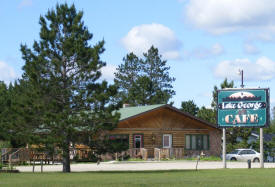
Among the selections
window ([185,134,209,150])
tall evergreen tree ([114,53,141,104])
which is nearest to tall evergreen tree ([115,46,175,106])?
tall evergreen tree ([114,53,141,104])

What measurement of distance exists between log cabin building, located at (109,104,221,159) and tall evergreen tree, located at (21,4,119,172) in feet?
57.1

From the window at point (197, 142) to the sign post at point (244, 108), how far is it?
14945 millimetres

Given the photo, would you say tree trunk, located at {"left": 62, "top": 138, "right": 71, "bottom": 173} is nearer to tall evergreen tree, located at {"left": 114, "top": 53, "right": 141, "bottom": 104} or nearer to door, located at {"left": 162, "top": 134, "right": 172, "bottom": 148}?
door, located at {"left": 162, "top": 134, "right": 172, "bottom": 148}

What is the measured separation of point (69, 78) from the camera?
102 feet

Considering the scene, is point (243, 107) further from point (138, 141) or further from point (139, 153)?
point (138, 141)

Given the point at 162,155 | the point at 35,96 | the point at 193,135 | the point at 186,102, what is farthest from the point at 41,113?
the point at 186,102

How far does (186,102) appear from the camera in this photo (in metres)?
99.8

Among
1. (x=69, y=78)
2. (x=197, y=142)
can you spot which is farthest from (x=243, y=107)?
(x=197, y=142)

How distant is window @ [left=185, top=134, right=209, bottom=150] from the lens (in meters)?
53.3

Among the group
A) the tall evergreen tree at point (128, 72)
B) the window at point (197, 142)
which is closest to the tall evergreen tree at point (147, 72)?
the tall evergreen tree at point (128, 72)

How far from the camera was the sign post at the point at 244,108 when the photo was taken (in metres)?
37.3

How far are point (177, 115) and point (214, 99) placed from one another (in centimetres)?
638

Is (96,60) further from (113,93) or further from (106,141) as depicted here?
(106,141)

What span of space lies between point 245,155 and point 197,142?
546cm
